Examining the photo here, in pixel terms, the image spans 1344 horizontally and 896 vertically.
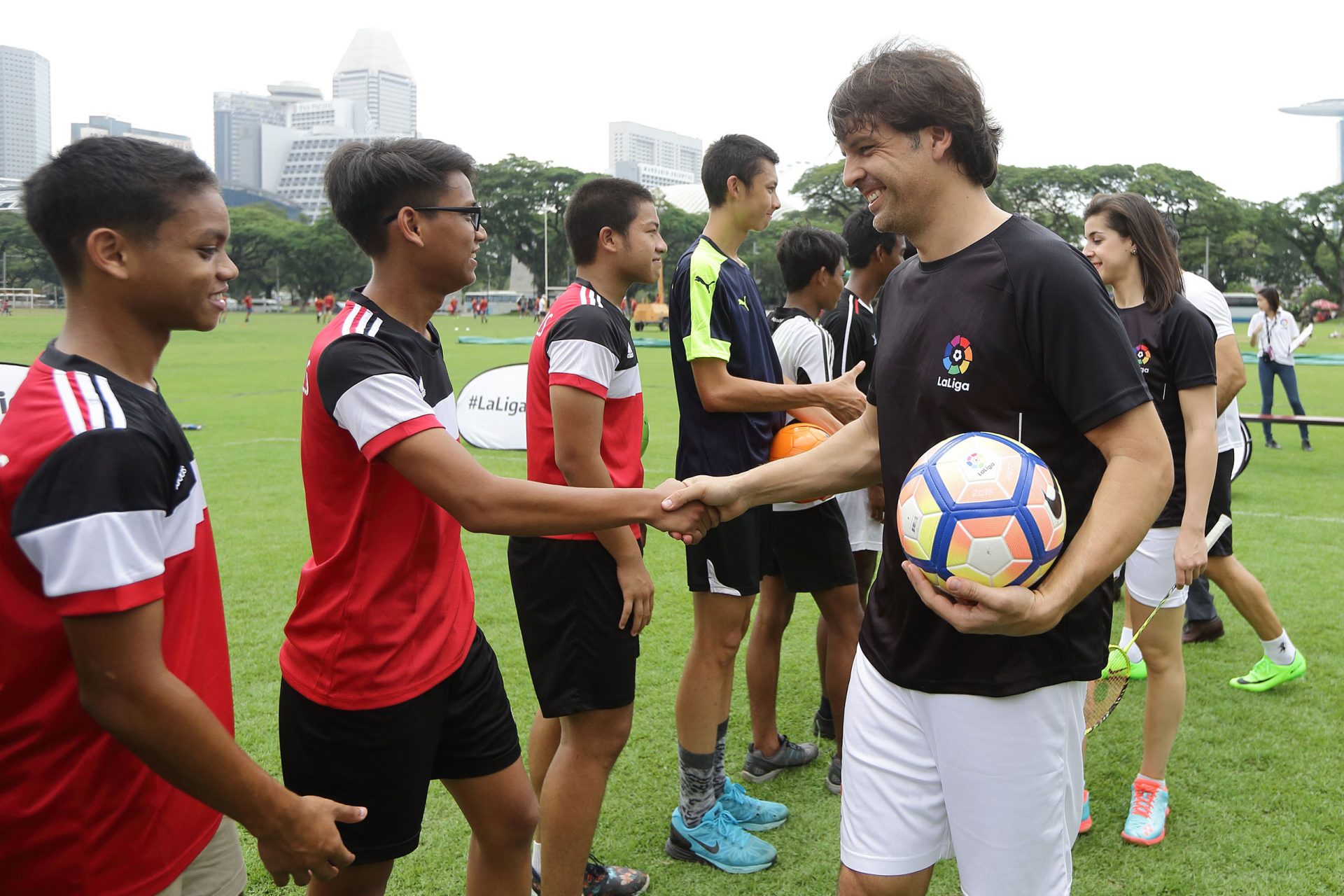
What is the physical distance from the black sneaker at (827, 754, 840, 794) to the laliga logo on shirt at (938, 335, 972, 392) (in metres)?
2.52

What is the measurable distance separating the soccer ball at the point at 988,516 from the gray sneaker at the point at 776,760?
2535 millimetres

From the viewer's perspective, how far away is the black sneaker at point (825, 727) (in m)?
4.79

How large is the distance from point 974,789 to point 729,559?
1681 mm

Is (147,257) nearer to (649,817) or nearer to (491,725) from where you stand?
(491,725)

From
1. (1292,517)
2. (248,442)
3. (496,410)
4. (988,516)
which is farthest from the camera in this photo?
(248,442)

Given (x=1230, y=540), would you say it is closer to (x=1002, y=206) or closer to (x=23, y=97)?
(x=23, y=97)

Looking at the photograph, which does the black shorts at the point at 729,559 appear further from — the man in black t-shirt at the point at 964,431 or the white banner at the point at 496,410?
the white banner at the point at 496,410

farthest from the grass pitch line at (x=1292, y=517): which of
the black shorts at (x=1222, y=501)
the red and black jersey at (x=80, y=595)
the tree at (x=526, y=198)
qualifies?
the tree at (x=526, y=198)

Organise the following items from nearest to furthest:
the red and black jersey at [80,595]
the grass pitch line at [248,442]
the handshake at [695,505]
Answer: the red and black jersey at [80,595] < the handshake at [695,505] < the grass pitch line at [248,442]

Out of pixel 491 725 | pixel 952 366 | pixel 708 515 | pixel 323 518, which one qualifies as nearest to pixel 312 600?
pixel 323 518

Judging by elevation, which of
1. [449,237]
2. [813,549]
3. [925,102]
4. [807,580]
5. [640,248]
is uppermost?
[925,102]

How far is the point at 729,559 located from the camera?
12.5 ft

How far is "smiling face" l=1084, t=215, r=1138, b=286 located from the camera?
402 cm

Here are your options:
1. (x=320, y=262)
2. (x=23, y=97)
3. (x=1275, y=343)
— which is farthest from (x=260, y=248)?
(x=1275, y=343)
